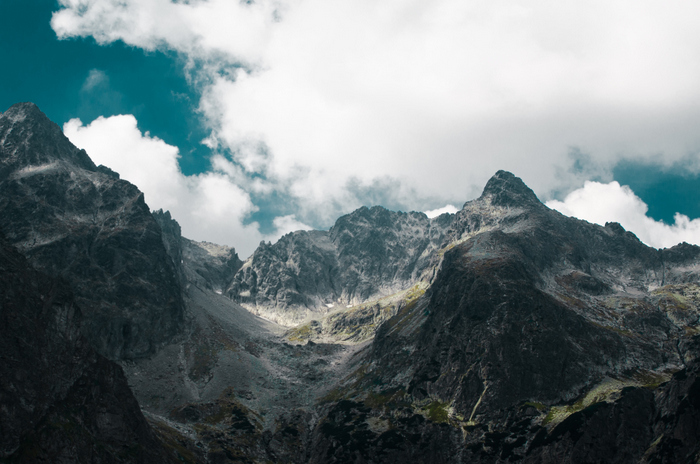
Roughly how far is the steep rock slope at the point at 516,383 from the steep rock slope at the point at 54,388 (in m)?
70.4

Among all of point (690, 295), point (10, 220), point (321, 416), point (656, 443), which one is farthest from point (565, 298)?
point (10, 220)

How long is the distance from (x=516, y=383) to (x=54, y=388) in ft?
413

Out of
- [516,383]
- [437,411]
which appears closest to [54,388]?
[437,411]

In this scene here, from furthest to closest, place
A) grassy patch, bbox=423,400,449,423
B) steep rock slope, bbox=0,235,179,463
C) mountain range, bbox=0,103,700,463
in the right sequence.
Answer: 1. grassy patch, bbox=423,400,449,423
2. mountain range, bbox=0,103,700,463
3. steep rock slope, bbox=0,235,179,463

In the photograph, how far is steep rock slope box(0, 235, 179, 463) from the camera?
6456 cm

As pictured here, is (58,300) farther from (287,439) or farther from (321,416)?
(321,416)

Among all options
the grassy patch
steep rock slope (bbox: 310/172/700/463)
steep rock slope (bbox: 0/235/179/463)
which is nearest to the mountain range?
steep rock slope (bbox: 0/235/179/463)

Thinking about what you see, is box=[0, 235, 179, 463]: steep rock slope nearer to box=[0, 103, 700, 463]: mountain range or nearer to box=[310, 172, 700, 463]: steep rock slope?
box=[0, 103, 700, 463]: mountain range

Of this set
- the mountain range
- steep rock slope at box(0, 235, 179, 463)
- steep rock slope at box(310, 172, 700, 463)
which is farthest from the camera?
steep rock slope at box(310, 172, 700, 463)

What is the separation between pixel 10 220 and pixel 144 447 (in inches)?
6643

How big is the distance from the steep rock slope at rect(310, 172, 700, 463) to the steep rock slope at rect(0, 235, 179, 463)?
2772 inches

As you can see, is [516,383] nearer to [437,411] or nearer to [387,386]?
[437,411]

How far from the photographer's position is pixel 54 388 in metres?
73.6

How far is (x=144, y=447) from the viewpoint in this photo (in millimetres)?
90125
